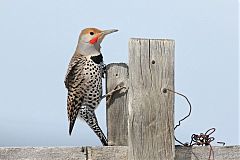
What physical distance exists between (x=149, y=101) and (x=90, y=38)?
113 centimetres

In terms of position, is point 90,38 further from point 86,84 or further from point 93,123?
point 93,123

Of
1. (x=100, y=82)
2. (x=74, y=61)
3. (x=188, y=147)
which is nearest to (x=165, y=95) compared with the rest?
(x=188, y=147)

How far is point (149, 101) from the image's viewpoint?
8.31 ft

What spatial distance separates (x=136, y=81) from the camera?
2.55 m

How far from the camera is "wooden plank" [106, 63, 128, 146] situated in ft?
9.19

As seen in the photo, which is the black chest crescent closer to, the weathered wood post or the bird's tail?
the bird's tail

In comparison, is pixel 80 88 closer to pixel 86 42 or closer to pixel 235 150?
pixel 86 42

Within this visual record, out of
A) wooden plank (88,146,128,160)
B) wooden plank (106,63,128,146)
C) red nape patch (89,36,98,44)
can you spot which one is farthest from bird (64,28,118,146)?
wooden plank (88,146,128,160)

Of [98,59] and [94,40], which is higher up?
[94,40]

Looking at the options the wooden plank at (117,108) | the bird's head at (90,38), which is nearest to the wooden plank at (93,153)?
the wooden plank at (117,108)

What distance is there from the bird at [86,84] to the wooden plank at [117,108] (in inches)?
11.9

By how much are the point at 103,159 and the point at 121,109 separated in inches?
16.7

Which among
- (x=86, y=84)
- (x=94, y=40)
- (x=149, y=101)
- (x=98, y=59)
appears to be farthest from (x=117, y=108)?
(x=94, y=40)

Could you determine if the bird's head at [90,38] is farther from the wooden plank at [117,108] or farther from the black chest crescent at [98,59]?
the wooden plank at [117,108]
